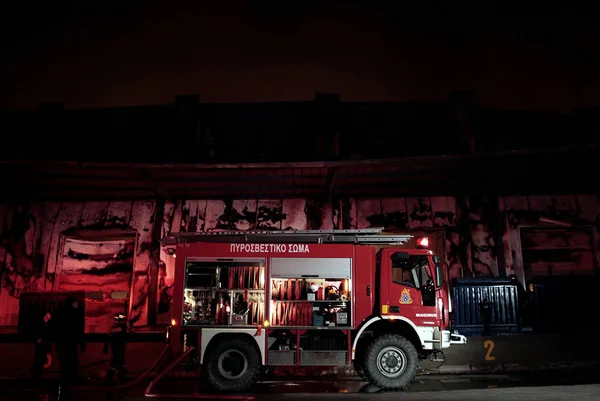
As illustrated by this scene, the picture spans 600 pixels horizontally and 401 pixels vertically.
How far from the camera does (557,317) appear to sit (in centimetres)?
1363

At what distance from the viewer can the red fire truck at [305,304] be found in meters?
9.52

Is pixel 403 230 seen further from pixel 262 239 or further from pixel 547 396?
pixel 547 396

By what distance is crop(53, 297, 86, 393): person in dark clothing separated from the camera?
391 inches

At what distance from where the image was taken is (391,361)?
369 inches

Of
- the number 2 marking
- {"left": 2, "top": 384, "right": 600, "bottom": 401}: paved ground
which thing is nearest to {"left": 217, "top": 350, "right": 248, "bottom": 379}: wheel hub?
{"left": 2, "top": 384, "right": 600, "bottom": 401}: paved ground

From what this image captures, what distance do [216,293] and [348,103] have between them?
862 cm

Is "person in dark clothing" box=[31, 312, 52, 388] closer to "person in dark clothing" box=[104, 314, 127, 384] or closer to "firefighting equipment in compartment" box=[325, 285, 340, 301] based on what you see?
"person in dark clothing" box=[104, 314, 127, 384]

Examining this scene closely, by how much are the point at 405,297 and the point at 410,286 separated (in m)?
0.26

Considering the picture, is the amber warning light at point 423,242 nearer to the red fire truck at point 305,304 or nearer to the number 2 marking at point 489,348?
the red fire truck at point 305,304

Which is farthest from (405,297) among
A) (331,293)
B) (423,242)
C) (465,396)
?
(465,396)

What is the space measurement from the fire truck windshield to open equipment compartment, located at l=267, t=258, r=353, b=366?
1008 millimetres

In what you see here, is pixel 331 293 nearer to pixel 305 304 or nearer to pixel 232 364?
pixel 305 304

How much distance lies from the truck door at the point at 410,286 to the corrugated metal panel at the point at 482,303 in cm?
381

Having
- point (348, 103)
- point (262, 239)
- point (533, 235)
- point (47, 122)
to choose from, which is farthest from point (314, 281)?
point (47, 122)
